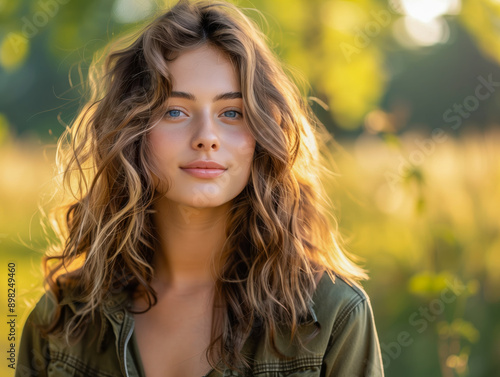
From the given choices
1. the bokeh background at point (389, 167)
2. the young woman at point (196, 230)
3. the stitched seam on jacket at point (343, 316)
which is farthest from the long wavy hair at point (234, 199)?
the bokeh background at point (389, 167)

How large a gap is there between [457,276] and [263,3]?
68.1 inches

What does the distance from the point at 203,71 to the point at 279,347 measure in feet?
2.91

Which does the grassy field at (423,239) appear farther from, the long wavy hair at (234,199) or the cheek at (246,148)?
the cheek at (246,148)

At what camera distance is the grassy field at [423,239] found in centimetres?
290

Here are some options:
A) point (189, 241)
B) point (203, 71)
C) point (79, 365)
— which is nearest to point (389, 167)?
point (189, 241)

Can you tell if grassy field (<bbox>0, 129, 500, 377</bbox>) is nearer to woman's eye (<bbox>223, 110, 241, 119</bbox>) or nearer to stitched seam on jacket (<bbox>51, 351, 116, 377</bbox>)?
stitched seam on jacket (<bbox>51, 351, 116, 377</bbox>)

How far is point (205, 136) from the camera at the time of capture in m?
1.68

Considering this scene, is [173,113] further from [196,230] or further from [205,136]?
[196,230]

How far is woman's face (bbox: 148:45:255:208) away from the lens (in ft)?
5.60

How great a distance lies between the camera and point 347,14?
3.10 meters

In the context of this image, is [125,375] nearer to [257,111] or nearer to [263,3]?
[257,111]

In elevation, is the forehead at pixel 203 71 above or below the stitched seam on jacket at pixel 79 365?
above

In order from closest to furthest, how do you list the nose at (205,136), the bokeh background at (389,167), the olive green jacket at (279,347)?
the nose at (205,136), the olive green jacket at (279,347), the bokeh background at (389,167)

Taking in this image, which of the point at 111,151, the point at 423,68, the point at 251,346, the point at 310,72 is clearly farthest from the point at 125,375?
the point at 423,68
